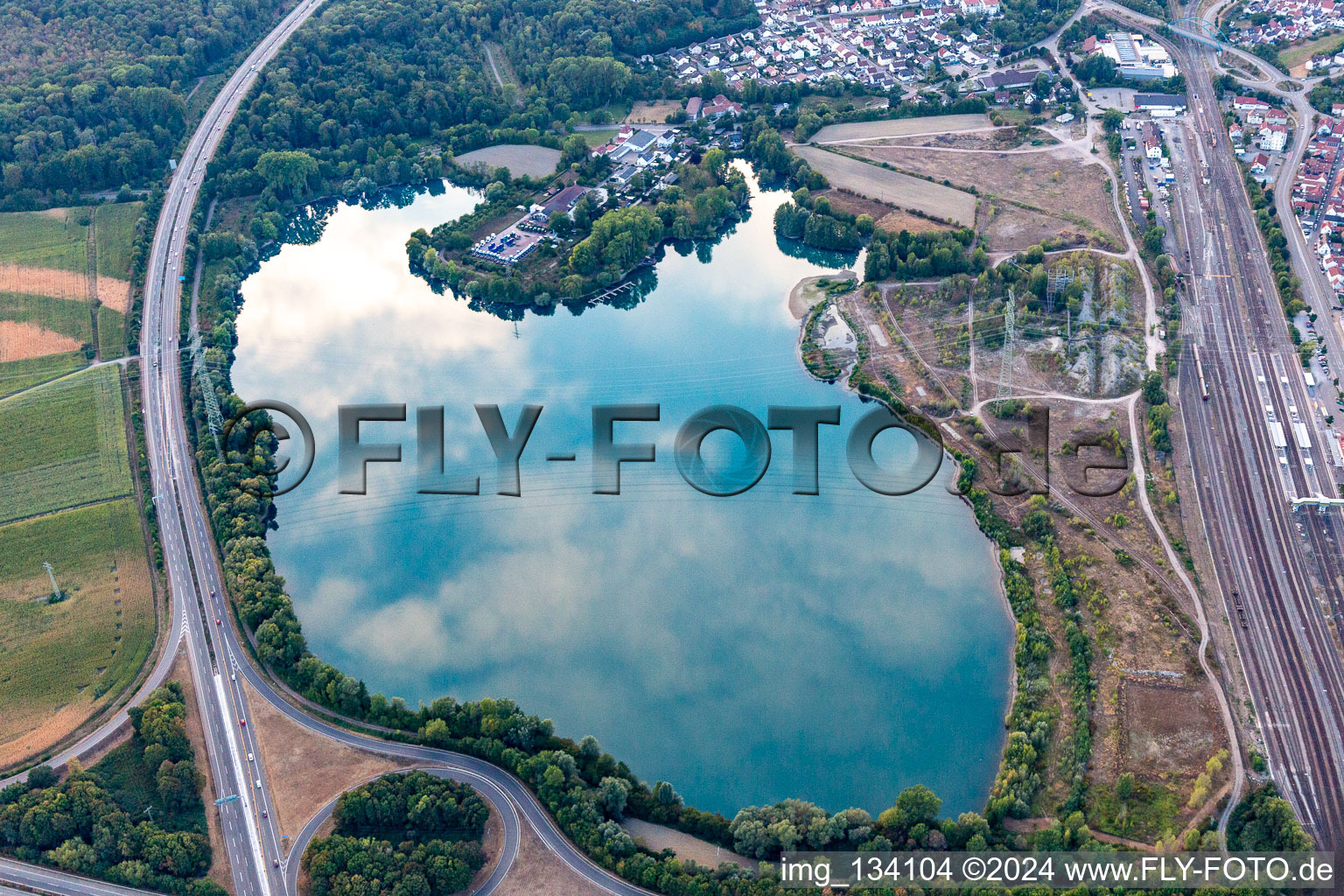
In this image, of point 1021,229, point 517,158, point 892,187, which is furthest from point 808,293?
point 517,158

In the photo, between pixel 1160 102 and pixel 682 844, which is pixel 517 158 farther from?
pixel 682 844

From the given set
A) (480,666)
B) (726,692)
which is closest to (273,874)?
(480,666)

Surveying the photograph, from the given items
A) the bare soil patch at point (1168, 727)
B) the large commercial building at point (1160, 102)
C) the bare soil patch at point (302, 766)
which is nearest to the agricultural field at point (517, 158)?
the large commercial building at point (1160, 102)

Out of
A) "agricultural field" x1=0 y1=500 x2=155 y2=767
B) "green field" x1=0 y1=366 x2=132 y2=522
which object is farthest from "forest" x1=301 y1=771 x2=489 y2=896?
"green field" x1=0 y1=366 x2=132 y2=522

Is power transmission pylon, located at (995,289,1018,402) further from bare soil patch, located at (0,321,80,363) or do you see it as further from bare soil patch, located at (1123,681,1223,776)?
bare soil patch, located at (0,321,80,363)

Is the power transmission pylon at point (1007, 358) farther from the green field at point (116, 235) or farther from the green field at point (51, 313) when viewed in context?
the green field at point (116, 235)

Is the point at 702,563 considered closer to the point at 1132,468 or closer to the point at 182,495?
the point at 1132,468
